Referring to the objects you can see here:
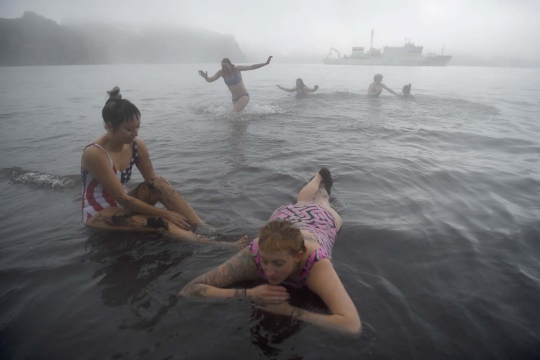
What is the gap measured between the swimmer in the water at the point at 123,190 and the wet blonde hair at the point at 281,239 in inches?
58.8

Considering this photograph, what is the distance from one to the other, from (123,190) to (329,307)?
2.87 m

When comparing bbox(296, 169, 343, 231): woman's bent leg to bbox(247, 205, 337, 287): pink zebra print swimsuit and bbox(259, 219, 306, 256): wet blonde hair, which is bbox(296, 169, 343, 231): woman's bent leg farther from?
bbox(259, 219, 306, 256): wet blonde hair

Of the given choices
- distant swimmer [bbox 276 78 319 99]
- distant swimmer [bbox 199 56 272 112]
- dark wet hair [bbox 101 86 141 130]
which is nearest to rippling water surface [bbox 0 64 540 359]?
dark wet hair [bbox 101 86 141 130]

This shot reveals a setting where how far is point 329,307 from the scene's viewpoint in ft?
9.31

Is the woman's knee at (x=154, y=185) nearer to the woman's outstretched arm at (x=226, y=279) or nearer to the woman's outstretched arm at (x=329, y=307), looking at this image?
the woman's outstretched arm at (x=226, y=279)

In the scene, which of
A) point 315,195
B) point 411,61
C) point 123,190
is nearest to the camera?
point 123,190

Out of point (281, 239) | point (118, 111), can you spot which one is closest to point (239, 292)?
point (281, 239)

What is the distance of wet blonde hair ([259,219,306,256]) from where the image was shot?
2639 mm

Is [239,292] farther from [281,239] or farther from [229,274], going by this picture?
[281,239]

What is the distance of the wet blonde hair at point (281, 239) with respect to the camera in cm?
264

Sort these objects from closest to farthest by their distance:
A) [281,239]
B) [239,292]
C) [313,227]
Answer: [281,239], [239,292], [313,227]

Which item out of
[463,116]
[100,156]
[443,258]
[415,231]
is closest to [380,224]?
[415,231]

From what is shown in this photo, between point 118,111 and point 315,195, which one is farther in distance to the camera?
point 315,195

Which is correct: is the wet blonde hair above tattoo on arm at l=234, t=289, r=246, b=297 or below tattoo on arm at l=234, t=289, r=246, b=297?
above
